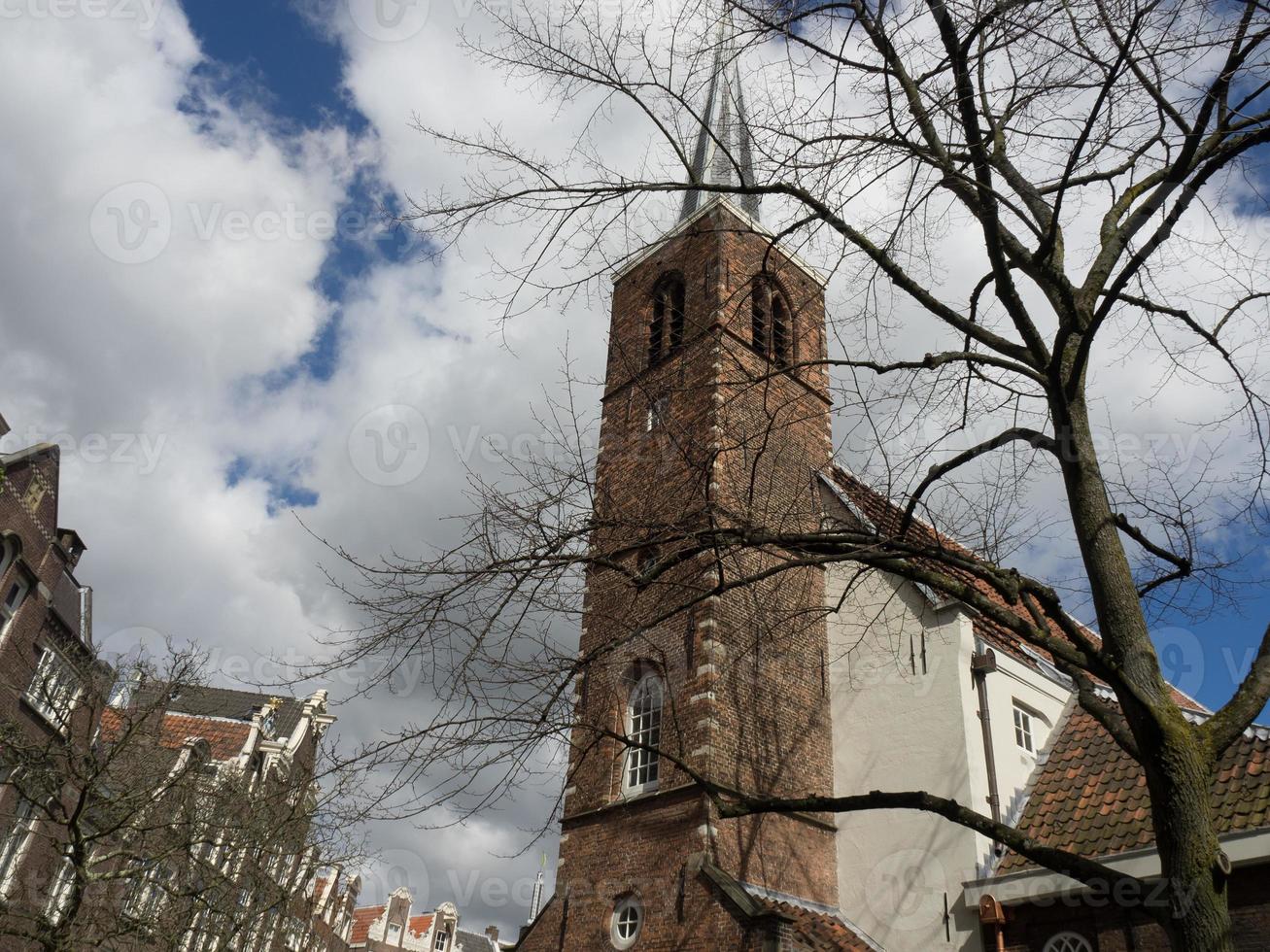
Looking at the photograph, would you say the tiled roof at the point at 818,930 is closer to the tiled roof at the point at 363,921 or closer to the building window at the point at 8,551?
the building window at the point at 8,551

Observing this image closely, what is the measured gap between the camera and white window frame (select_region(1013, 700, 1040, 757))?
13.0 meters

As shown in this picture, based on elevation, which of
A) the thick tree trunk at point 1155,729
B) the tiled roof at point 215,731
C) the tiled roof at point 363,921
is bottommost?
the thick tree trunk at point 1155,729

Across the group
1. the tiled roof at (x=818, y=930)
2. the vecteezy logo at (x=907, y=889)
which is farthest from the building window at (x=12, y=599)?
the vecteezy logo at (x=907, y=889)

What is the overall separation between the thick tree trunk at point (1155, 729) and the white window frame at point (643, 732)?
826 centimetres

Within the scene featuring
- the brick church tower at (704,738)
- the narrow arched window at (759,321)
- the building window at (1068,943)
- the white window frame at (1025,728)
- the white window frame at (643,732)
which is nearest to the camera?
the building window at (1068,943)

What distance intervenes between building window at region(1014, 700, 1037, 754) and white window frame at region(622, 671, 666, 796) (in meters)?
4.95

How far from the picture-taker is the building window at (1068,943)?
406 inches

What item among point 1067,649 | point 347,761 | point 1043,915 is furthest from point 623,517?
point 1043,915

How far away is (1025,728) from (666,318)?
994cm

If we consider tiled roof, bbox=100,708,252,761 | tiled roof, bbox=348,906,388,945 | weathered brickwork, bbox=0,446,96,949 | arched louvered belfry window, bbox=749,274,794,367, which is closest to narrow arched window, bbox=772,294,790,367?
arched louvered belfry window, bbox=749,274,794,367

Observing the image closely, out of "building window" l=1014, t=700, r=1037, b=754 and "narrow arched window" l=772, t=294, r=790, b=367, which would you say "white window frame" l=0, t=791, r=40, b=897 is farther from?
"building window" l=1014, t=700, r=1037, b=754

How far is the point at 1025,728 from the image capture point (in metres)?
13.3

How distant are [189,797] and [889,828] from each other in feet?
34.8

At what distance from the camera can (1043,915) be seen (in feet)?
35.1
